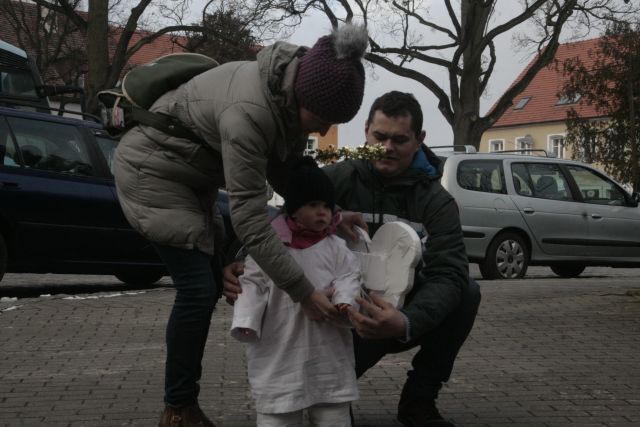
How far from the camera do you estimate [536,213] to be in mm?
14188

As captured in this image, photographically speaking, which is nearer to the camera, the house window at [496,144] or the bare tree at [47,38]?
the bare tree at [47,38]

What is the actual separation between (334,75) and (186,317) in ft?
3.86

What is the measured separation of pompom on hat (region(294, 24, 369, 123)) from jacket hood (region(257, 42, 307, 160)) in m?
0.03

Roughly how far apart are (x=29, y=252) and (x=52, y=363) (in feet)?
12.1

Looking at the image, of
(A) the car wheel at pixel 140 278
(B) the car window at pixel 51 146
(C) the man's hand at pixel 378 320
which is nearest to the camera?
(C) the man's hand at pixel 378 320

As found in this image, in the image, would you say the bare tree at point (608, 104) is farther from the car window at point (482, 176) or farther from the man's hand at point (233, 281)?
the man's hand at point (233, 281)

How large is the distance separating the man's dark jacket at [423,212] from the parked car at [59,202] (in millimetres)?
5924

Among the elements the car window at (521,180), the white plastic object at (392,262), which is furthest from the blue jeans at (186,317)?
the car window at (521,180)

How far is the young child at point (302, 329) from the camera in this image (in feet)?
12.7

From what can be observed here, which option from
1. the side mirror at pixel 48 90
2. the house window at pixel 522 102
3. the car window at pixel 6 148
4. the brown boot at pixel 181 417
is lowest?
the brown boot at pixel 181 417

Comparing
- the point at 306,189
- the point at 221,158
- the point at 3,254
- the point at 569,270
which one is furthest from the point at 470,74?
the point at 306,189

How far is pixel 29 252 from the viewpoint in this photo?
9.94 m

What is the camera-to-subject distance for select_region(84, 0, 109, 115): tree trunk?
2056 centimetres

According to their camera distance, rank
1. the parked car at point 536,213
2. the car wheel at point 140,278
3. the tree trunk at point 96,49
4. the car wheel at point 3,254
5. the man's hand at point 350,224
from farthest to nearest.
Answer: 1. the tree trunk at point 96,49
2. the parked car at point 536,213
3. the car wheel at point 140,278
4. the car wheel at point 3,254
5. the man's hand at point 350,224
